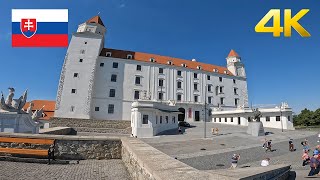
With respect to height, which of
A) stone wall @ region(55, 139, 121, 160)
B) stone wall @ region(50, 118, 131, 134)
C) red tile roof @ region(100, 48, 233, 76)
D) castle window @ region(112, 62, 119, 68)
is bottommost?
stone wall @ region(50, 118, 131, 134)

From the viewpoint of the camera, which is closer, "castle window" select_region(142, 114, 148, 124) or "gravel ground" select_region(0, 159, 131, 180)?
"gravel ground" select_region(0, 159, 131, 180)

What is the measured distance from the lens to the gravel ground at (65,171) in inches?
292

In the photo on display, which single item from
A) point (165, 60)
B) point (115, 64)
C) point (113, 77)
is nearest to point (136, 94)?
point (113, 77)

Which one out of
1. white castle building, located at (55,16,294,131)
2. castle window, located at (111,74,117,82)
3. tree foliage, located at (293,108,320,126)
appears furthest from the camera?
tree foliage, located at (293,108,320,126)

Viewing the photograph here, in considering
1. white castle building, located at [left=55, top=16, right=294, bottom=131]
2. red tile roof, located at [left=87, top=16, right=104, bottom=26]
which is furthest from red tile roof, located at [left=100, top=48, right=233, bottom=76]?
red tile roof, located at [left=87, top=16, right=104, bottom=26]

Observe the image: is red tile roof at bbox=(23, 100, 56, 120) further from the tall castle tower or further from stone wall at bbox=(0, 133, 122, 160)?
stone wall at bbox=(0, 133, 122, 160)

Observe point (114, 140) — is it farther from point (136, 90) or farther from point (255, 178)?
point (136, 90)

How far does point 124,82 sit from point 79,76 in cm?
906

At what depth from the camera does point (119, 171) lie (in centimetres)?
866

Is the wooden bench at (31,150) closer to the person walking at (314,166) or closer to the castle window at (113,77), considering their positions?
the person walking at (314,166)

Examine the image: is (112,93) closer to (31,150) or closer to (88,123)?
(88,123)

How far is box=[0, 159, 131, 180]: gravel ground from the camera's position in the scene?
24.4ft

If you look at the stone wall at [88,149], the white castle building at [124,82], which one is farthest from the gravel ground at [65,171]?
the white castle building at [124,82]

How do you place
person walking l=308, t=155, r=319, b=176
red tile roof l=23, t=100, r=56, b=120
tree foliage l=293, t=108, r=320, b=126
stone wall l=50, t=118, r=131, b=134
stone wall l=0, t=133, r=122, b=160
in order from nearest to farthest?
stone wall l=0, t=133, r=122, b=160
person walking l=308, t=155, r=319, b=176
stone wall l=50, t=118, r=131, b=134
red tile roof l=23, t=100, r=56, b=120
tree foliage l=293, t=108, r=320, b=126
